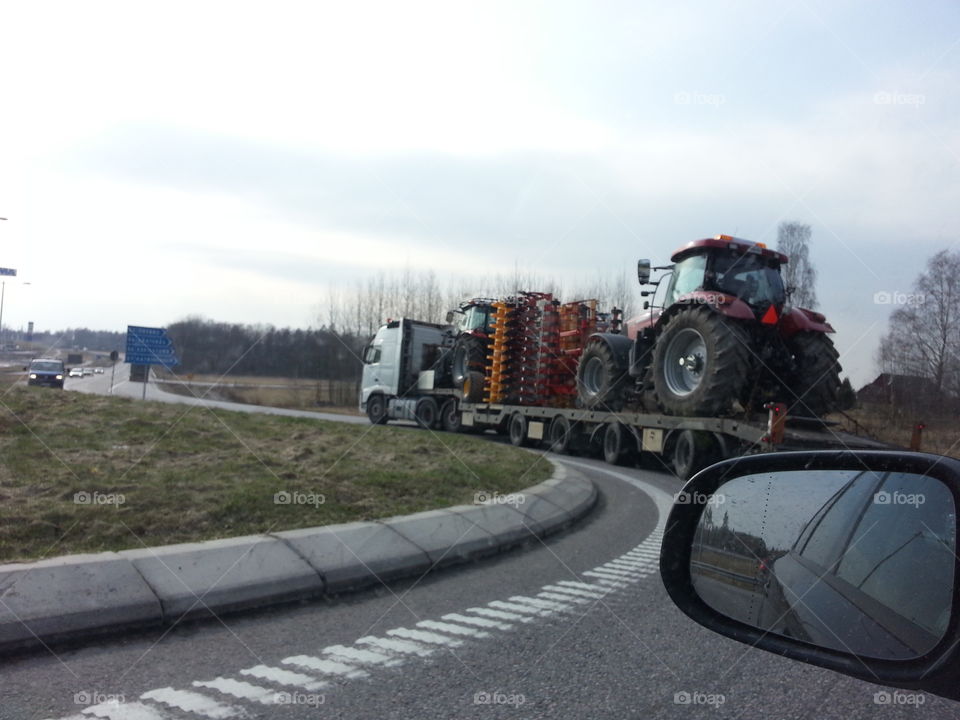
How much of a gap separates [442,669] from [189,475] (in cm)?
465

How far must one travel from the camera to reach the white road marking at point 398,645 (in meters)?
4.46

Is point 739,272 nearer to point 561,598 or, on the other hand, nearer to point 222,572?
point 561,598

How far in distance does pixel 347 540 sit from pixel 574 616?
2116mm

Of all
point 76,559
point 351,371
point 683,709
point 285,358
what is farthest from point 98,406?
point 351,371

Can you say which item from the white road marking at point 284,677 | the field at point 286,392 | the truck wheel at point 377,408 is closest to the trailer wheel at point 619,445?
the truck wheel at point 377,408

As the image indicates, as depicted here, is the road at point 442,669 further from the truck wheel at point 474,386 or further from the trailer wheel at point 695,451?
the truck wheel at point 474,386

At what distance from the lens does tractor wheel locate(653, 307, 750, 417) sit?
477 inches

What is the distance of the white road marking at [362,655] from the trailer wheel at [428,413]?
20838mm

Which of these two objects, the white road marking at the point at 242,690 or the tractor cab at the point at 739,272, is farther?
the tractor cab at the point at 739,272

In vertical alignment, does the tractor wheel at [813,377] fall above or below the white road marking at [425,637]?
above

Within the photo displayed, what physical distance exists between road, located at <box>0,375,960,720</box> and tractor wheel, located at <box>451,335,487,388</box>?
56.3 ft

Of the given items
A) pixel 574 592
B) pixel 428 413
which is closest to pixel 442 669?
pixel 574 592

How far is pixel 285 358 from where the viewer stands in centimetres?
3075

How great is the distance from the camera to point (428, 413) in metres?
25.6
